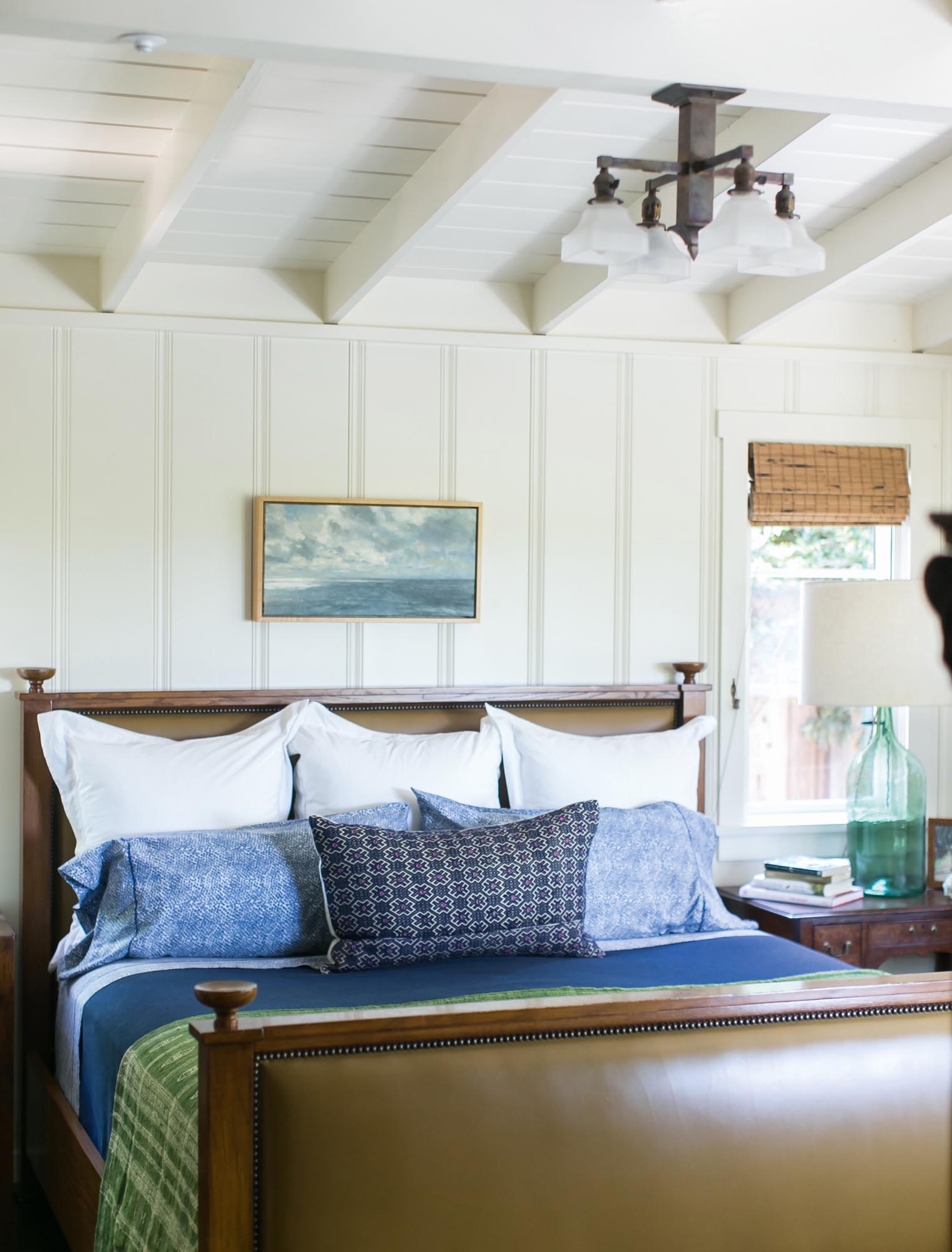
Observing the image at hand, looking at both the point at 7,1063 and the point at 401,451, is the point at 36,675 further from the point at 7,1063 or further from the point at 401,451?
the point at 401,451

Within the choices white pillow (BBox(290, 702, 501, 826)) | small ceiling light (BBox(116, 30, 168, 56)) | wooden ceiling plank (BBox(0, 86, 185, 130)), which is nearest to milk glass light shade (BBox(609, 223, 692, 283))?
small ceiling light (BBox(116, 30, 168, 56))

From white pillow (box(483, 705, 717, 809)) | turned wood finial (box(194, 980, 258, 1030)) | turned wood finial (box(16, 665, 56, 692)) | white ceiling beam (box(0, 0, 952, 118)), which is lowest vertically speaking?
turned wood finial (box(194, 980, 258, 1030))

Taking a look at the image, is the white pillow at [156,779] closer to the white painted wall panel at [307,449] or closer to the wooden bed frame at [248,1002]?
the wooden bed frame at [248,1002]

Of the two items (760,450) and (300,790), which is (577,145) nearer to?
(760,450)

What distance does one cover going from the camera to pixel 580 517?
13.6 ft

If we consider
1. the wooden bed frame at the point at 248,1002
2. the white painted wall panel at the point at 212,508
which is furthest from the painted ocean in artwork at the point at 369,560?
the wooden bed frame at the point at 248,1002

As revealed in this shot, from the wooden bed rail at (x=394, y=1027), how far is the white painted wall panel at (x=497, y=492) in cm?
196

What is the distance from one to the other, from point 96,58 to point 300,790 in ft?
6.39

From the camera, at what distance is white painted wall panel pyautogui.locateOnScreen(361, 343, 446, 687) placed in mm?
3967

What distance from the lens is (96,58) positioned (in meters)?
2.47

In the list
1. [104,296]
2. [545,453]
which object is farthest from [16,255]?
[545,453]

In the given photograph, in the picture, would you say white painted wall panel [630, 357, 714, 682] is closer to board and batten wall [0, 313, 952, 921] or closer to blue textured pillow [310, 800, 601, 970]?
board and batten wall [0, 313, 952, 921]

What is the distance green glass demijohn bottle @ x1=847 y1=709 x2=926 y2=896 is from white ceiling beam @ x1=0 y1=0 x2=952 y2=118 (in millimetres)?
2337

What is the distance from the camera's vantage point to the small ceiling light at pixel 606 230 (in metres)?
2.36
